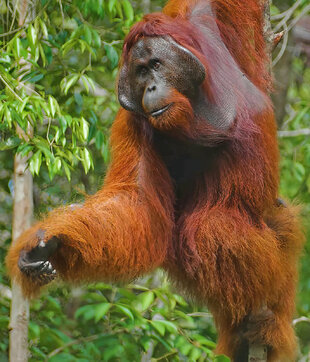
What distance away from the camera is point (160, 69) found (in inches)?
149

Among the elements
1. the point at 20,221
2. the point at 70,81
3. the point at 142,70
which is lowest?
the point at 20,221

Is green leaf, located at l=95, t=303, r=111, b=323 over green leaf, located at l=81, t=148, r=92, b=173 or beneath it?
beneath

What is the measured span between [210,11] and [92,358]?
94.2 inches

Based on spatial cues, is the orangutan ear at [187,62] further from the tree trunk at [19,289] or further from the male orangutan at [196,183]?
the tree trunk at [19,289]

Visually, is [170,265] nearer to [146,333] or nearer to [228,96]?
[146,333]

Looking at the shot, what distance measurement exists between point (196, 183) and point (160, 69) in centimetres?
84

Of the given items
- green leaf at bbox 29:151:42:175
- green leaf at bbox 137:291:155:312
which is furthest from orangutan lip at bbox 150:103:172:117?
green leaf at bbox 137:291:155:312

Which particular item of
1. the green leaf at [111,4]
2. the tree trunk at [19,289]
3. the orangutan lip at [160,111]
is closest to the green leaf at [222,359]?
the tree trunk at [19,289]

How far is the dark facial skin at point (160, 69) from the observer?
147 inches

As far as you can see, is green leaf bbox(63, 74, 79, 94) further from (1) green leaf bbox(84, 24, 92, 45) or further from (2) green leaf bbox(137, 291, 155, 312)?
(2) green leaf bbox(137, 291, 155, 312)

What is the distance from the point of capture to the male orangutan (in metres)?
3.79

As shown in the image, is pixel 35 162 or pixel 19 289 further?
pixel 19 289

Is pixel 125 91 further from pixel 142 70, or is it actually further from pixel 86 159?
pixel 86 159

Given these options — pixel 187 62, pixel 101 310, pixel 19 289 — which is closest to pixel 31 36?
pixel 187 62
